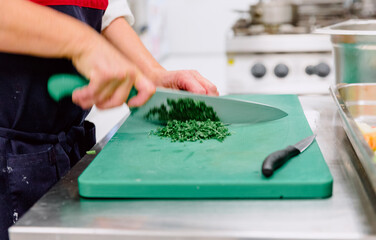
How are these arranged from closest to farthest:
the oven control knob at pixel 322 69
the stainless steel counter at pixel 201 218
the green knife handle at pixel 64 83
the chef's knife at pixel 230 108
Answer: the stainless steel counter at pixel 201 218, the green knife handle at pixel 64 83, the chef's knife at pixel 230 108, the oven control knob at pixel 322 69

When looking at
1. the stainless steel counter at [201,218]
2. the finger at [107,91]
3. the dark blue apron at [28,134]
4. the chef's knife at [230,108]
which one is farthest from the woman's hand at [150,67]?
the stainless steel counter at [201,218]

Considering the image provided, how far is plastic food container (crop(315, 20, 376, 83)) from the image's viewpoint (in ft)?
3.29

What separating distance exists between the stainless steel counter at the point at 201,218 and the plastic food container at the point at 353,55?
463mm

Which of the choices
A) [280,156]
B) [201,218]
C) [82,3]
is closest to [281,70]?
[82,3]

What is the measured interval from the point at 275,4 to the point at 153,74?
1.23m

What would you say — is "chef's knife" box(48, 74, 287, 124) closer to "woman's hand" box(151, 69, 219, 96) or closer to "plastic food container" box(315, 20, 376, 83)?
"woman's hand" box(151, 69, 219, 96)

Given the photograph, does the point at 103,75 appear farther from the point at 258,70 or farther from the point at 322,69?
the point at 322,69

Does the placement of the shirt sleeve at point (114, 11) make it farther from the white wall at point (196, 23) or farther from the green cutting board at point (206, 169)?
the white wall at point (196, 23)

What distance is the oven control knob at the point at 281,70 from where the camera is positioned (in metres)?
1.90

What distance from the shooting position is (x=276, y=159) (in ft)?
2.13

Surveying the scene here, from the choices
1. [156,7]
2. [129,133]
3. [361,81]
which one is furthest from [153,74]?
[156,7]

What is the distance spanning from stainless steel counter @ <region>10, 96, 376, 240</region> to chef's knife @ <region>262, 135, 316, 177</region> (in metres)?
0.05

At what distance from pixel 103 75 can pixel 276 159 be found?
12.2 inches

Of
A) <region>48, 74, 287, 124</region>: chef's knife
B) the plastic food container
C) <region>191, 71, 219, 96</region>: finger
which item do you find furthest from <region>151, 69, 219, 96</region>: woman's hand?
the plastic food container
